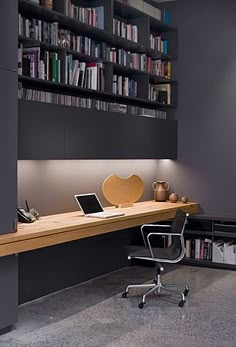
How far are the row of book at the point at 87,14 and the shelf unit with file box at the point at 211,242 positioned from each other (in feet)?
9.00

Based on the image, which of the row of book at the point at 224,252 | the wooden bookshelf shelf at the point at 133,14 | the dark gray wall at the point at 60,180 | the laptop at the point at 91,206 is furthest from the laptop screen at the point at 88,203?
the wooden bookshelf shelf at the point at 133,14

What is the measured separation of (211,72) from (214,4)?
0.88 m

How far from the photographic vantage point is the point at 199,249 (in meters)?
6.50

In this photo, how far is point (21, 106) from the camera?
4.43m

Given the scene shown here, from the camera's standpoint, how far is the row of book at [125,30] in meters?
5.86

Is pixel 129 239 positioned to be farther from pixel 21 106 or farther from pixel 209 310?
pixel 21 106

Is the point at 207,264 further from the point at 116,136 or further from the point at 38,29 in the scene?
the point at 38,29

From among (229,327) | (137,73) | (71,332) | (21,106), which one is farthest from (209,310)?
(137,73)

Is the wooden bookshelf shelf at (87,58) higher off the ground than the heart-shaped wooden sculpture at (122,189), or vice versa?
the wooden bookshelf shelf at (87,58)

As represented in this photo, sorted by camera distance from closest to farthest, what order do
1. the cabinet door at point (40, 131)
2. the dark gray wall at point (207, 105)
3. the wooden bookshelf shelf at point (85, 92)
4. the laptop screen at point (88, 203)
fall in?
1. the cabinet door at point (40, 131)
2. the wooden bookshelf shelf at point (85, 92)
3. the laptop screen at point (88, 203)
4. the dark gray wall at point (207, 105)

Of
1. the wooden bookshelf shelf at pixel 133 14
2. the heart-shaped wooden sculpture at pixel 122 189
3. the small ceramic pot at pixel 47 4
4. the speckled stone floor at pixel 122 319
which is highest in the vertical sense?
the wooden bookshelf shelf at pixel 133 14

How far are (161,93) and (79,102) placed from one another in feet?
6.00

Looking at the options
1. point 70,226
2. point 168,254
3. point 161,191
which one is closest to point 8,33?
point 70,226

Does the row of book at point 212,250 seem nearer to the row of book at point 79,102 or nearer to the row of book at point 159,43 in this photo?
the row of book at point 79,102
